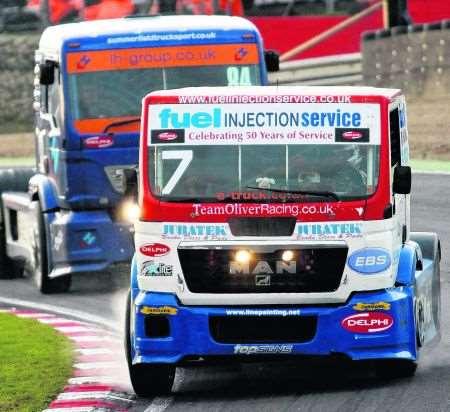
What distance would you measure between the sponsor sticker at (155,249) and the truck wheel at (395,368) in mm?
1748

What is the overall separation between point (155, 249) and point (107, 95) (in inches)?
260

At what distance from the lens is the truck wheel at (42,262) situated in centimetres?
1880

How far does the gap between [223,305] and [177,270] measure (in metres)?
0.40

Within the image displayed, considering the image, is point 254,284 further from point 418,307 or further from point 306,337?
point 418,307

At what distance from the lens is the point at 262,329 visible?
11680 millimetres

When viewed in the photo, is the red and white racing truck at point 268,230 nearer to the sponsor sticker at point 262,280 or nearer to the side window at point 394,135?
the sponsor sticker at point 262,280

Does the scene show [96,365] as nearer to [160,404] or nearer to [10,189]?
[160,404]

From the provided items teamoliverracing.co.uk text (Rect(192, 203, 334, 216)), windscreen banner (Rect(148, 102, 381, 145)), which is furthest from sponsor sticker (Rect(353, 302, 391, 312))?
windscreen banner (Rect(148, 102, 381, 145))

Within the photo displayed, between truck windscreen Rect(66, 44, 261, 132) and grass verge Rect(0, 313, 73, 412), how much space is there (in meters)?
2.64

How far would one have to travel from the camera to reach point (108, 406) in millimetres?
11508

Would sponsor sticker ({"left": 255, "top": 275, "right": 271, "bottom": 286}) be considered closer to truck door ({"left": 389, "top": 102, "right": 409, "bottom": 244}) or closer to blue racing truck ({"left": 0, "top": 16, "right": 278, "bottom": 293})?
truck door ({"left": 389, "top": 102, "right": 409, "bottom": 244})

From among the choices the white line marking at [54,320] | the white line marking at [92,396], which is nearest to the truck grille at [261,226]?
the white line marking at [92,396]

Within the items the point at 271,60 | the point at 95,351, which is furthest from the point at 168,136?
Answer: the point at 271,60

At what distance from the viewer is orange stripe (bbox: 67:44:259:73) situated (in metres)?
18.1
